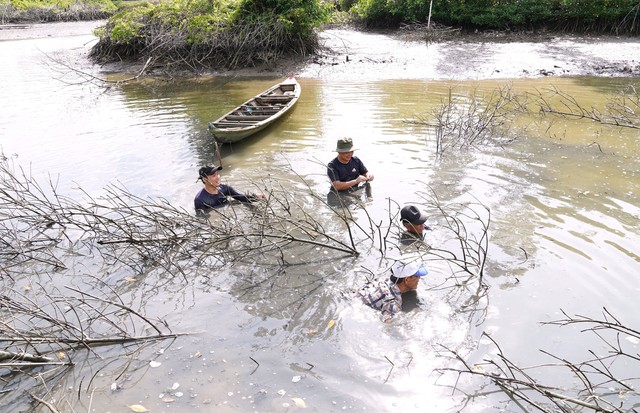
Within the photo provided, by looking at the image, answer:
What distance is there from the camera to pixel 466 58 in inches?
763

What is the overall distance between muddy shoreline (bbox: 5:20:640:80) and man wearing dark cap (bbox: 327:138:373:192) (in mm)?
10283

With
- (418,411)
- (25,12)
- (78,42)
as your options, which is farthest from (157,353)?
(25,12)

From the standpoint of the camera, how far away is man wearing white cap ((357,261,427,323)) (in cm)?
561

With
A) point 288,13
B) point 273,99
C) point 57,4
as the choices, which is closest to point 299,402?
point 273,99

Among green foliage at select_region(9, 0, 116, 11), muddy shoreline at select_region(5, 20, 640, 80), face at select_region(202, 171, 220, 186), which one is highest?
green foliage at select_region(9, 0, 116, 11)

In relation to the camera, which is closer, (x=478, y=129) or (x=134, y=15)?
(x=478, y=129)

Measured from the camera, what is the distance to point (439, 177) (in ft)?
31.0

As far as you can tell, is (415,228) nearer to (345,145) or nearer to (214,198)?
(345,145)

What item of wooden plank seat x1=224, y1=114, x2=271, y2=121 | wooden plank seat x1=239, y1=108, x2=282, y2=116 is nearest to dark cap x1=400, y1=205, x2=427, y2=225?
wooden plank seat x1=224, y1=114, x2=271, y2=121

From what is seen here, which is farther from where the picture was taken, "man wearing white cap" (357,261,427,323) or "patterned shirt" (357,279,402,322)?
"patterned shirt" (357,279,402,322)

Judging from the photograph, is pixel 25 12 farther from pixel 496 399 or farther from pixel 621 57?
pixel 496 399

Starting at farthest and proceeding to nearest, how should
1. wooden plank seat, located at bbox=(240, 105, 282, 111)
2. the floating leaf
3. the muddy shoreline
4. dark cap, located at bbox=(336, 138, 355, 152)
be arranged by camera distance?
the muddy shoreline → wooden plank seat, located at bbox=(240, 105, 282, 111) → dark cap, located at bbox=(336, 138, 355, 152) → the floating leaf

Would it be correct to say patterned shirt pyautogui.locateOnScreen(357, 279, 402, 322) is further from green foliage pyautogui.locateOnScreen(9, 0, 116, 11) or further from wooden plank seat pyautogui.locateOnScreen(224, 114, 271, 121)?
green foliage pyautogui.locateOnScreen(9, 0, 116, 11)

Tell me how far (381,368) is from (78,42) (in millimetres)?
29907
